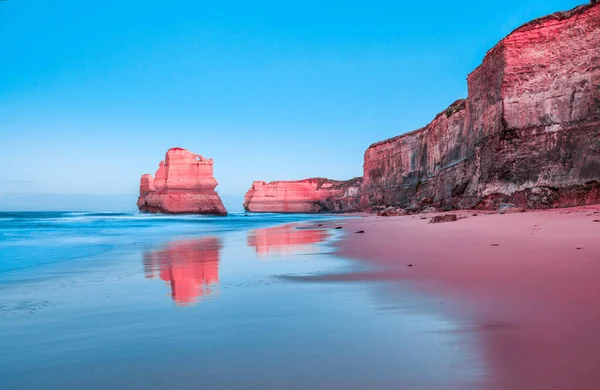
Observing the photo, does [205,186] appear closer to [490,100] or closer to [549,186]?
[490,100]

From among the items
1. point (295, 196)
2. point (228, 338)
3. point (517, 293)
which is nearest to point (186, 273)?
point (228, 338)

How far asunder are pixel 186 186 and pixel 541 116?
41.9 metres

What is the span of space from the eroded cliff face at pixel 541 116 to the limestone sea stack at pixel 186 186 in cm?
3568

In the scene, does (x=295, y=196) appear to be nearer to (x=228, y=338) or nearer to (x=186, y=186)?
(x=186, y=186)

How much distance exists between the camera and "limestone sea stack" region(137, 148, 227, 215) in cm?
5047

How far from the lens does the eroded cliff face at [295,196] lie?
82.8 meters

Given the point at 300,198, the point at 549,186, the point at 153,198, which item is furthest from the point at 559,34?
the point at 300,198

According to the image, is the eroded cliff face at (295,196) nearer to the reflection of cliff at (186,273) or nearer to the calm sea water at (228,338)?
the reflection of cliff at (186,273)

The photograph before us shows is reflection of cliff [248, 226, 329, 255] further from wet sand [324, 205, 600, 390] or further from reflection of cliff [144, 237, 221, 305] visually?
wet sand [324, 205, 600, 390]

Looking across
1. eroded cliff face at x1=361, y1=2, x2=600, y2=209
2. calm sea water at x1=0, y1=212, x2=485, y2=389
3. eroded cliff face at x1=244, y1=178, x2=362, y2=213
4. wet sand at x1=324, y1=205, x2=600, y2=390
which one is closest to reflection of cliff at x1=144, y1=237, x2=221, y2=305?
calm sea water at x1=0, y1=212, x2=485, y2=389

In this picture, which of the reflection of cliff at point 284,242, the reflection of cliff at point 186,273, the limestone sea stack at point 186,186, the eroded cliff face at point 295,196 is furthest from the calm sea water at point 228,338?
the eroded cliff face at point 295,196

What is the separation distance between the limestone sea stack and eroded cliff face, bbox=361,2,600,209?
35682 mm

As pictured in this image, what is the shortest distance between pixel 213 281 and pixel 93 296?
1.17 meters

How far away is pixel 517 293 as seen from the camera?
3264 mm
